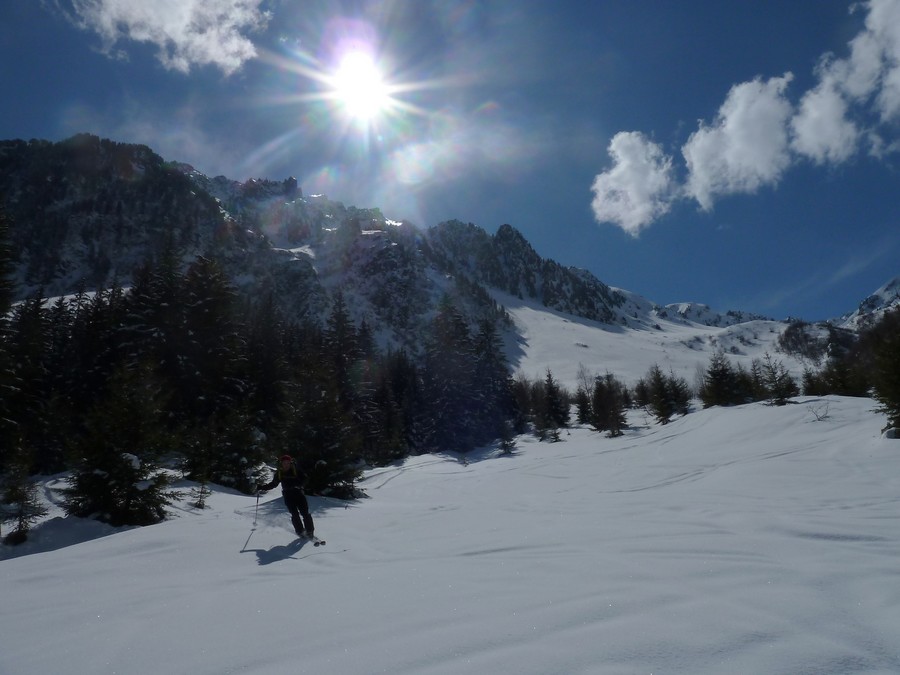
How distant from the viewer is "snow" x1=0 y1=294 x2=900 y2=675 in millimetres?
2615

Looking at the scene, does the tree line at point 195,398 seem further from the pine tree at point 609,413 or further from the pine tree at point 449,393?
the pine tree at point 609,413

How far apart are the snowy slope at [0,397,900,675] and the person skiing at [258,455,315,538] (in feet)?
1.12

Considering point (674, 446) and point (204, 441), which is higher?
point (204, 441)

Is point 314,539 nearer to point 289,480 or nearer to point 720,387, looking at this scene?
point 289,480

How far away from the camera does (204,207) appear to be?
5443 inches

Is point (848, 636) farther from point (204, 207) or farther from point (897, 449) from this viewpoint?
point (204, 207)

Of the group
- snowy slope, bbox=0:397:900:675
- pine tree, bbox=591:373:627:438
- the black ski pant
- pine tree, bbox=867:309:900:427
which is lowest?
snowy slope, bbox=0:397:900:675

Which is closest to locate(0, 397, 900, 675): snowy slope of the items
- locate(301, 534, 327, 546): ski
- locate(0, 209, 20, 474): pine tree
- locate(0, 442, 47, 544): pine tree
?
locate(301, 534, 327, 546): ski

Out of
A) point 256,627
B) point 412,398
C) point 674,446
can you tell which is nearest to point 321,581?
point 256,627

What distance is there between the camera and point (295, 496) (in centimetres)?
805

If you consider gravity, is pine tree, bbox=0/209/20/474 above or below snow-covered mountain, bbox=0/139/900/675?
above

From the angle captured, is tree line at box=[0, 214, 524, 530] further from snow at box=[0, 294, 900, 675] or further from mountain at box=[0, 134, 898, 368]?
mountain at box=[0, 134, 898, 368]

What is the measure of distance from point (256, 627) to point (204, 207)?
16232cm

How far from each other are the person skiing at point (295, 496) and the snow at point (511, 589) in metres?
0.36
